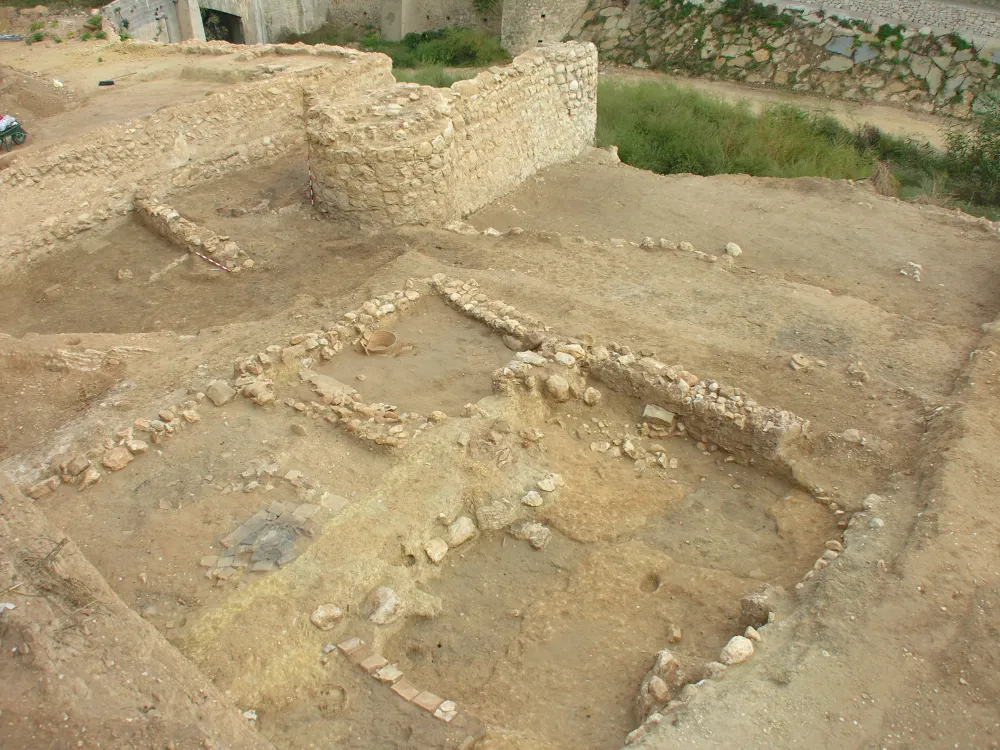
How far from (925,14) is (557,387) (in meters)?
16.3

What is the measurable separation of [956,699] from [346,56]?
12.7 m

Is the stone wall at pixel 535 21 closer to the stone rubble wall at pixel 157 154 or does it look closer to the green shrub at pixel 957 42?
the green shrub at pixel 957 42

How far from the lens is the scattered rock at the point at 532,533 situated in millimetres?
4840

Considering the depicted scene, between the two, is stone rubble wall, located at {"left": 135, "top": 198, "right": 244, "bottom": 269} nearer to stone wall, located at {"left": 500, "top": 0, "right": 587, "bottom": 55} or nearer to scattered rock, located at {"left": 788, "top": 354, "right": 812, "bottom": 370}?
scattered rock, located at {"left": 788, "top": 354, "right": 812, "bottom": 370}

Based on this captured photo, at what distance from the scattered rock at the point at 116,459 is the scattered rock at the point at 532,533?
255cm

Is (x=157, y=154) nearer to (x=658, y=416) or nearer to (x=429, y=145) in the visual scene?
(x=429, y=145)

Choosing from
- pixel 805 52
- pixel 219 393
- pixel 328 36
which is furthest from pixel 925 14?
pixel 219 393

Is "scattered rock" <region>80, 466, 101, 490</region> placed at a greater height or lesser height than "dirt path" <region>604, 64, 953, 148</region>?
greater

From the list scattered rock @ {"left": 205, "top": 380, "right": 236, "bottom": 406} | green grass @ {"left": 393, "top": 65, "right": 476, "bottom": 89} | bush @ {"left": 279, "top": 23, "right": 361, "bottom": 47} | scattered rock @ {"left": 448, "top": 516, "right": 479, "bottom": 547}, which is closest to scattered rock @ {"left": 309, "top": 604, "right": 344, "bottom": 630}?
scattered rock @ {"left": 448, "top": 516, "right": 479, "bottom": 547}

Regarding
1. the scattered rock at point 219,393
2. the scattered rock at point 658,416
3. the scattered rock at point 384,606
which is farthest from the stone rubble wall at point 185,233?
the scattered rock at point 384,606

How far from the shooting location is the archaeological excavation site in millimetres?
3545

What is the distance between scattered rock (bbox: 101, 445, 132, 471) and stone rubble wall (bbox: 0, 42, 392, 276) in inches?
195

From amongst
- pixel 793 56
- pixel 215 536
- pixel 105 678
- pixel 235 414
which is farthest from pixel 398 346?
pixel 793 56

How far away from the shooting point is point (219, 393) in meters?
5.54
